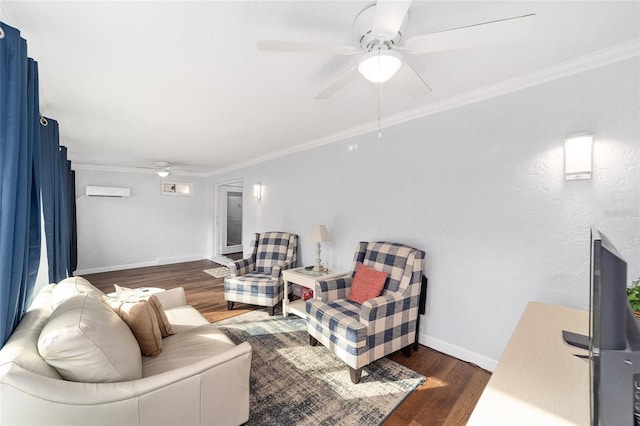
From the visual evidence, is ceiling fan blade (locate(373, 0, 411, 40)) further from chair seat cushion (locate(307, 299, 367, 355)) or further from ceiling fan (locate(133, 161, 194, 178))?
ceiling fan (locate(133, 161, 194, 178))

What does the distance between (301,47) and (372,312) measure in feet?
5.80

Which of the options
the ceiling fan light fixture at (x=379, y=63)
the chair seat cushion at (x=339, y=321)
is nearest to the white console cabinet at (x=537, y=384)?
the chair seat cushion at (x=339, y=321)

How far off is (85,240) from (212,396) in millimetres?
5786

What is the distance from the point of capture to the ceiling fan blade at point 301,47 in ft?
3.84

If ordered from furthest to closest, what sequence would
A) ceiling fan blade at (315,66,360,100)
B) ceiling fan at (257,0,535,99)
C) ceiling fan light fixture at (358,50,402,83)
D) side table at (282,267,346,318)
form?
side table at (282,267,346,318), ceiling fan blade at (315,66,360,100), ceiling fan light fixture at (358,50,402,83), ceiling fan at (257,0,535,99)

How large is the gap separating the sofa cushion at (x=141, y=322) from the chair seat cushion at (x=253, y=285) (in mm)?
1630

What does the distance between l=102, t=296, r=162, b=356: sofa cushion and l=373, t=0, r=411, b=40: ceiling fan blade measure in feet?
6.41

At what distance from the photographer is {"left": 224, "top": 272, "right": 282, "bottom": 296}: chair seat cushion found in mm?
3217

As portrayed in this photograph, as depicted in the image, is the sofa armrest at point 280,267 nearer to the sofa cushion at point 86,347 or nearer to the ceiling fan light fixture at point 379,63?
the sofa cushion at point 86,347

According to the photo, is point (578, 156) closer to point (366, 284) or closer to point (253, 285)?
point (366, 284)

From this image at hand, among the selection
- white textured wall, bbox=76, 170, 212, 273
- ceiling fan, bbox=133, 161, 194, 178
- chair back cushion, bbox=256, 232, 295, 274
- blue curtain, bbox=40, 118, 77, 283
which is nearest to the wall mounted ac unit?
white textured wall, bbox=76, 170, 212, 273

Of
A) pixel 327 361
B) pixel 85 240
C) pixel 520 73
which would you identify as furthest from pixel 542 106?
pixel 85 240

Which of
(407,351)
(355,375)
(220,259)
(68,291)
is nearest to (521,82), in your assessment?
(407,351)

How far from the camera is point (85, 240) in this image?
5.27 meters
